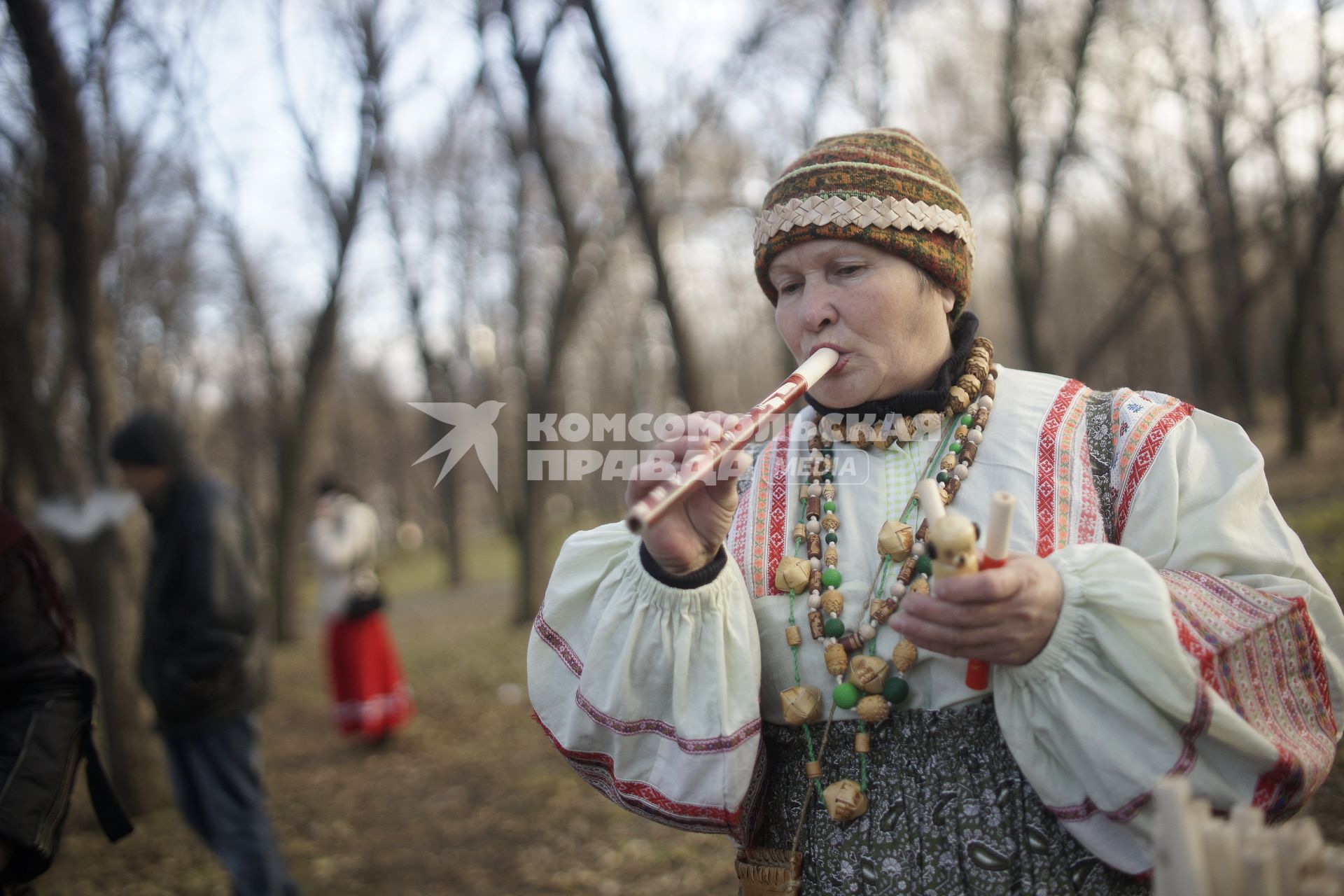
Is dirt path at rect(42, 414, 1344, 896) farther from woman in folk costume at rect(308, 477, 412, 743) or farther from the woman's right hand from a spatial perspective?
the woman's right hand

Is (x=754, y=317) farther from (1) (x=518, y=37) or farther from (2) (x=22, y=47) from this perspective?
(2) (x=22, y=47)

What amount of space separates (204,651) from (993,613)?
10.1 ft

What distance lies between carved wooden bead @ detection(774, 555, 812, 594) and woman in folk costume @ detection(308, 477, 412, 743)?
17.5ft

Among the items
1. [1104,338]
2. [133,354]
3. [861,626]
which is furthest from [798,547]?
[133,354]

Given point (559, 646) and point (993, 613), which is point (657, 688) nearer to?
point (559, 646)

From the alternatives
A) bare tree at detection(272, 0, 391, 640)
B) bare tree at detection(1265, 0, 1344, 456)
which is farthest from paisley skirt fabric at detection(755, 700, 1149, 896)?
A: bare tree at detection(1265, 0, 1344, 456)

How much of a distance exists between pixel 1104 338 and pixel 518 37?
7372 millimetres

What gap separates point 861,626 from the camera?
1430 mm

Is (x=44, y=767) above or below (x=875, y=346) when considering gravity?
below

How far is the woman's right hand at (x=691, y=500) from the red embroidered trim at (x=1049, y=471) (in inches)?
20.0

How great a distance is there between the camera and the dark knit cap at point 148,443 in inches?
130

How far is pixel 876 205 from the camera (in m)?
1.44

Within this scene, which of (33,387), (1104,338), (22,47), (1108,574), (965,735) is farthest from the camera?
(1104,338)

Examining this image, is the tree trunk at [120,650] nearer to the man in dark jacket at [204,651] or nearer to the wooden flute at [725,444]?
the man in dark jacket at [204,651]
